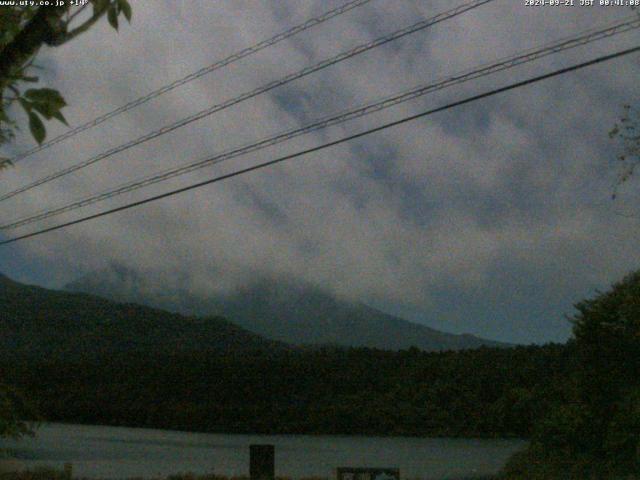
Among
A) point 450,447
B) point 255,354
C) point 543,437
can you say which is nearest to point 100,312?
point 255,354

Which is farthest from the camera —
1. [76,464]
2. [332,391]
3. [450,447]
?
[332,391]

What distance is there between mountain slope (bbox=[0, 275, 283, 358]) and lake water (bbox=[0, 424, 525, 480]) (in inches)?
958

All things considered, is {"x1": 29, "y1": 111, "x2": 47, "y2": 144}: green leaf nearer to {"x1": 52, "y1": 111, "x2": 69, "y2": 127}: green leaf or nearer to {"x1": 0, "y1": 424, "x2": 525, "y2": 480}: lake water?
{"x1": 52, "y1": 111, "x2": 69, "y2": 127}: green leaf

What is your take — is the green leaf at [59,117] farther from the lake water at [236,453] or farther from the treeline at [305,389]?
the treeline at [305,389]

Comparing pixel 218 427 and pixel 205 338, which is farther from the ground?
pixel 205 338

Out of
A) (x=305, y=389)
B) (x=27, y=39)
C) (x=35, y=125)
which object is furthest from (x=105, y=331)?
Result: (x=35, y=125)

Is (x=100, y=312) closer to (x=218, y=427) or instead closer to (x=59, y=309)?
(x=59, y=309)

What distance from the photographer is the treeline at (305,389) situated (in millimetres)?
36094

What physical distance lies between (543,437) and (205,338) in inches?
2070

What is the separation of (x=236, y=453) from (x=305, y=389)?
36.6 ft

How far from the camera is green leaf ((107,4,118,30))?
3.88m

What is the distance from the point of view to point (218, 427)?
140 ft

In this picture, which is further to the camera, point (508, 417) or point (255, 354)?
point (255, 354)

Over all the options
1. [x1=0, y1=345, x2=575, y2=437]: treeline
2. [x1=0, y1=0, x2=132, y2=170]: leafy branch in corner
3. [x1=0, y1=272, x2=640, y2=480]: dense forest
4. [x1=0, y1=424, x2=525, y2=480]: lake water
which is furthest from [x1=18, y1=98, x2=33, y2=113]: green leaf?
[x1=0, y1=345, x2=575, y2=437]: treeline
